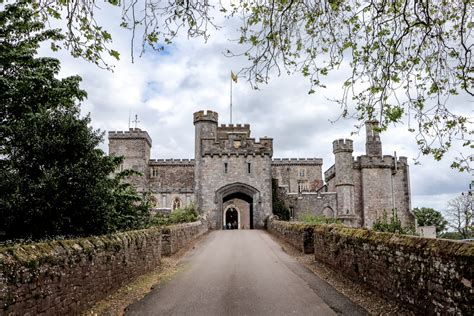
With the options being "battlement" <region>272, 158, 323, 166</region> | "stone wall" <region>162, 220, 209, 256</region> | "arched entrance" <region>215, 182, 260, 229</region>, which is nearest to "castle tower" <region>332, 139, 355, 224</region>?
"arched entrance" <region>215, 182, 260, 229</region>

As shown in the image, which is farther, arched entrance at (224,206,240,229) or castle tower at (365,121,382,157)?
arched entrance at (224,206,240,229)

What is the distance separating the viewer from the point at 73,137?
1023 centimetres

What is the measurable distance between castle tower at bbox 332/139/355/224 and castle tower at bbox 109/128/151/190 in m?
22.5

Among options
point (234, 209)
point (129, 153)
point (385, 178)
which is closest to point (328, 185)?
point (385, 178)

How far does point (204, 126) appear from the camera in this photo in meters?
37.0

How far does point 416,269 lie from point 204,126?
3184 cm

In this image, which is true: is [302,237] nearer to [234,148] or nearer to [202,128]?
[234,148]

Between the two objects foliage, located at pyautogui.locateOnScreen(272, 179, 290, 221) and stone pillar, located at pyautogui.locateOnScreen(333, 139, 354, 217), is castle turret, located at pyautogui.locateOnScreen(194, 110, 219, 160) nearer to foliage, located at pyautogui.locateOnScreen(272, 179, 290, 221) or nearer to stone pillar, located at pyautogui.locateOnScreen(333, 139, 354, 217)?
foliage, located at pyautogui.locateOnScreen(272, 179, 290, 221)

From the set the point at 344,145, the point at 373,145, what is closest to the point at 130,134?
the point at 344,145

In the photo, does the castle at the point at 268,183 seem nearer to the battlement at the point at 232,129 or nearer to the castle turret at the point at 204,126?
the castle turret at the point at 204,126

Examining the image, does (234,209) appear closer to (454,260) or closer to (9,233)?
(9,233)

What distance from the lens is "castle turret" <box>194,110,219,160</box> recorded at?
3675 cm

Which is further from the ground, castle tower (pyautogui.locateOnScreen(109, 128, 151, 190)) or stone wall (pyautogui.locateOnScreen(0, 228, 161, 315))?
castle tower (pyautogui.locateOnScreen(109, 128, 151, 190))

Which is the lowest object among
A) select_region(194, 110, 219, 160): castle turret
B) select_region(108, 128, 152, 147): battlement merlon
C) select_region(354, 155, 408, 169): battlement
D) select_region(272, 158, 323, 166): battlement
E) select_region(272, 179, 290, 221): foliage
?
select_region(272, 179, 290, 221): foliage
